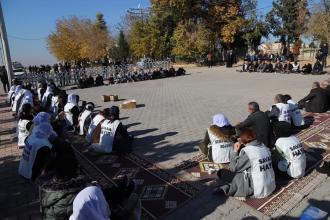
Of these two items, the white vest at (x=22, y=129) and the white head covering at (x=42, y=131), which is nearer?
the white head covering at (x=42, y=131)

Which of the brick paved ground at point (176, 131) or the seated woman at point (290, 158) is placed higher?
the seated woman at point (290, 158)

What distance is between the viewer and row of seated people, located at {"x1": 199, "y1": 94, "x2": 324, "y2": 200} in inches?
183

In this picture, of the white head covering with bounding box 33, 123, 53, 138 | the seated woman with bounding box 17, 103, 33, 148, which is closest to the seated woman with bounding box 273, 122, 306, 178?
the white head covering with bounding box 33, 123, 53, 138

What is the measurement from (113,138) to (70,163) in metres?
3.50

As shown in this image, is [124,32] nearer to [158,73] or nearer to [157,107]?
[158,73]

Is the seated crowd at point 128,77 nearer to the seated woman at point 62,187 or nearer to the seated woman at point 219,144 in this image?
the seated woman at point 219,144

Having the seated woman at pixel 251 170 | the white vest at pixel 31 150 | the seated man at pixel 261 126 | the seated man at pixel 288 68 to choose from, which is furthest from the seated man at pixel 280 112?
the seated man at pixel 288 68

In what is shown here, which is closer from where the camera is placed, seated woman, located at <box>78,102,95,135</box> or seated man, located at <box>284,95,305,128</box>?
seated man, located at <box>284,95,305,128</box>

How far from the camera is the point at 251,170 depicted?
4.63 meters

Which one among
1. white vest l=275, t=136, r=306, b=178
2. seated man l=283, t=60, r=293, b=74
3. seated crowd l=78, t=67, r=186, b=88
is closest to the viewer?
white vest l=275, t=136, r=306, b=178

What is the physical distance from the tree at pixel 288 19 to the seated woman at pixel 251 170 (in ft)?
115

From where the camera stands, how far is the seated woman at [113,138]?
6.94 meters

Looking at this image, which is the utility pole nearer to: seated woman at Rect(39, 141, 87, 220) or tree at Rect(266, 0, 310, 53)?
seated woman at Rect(39, 141, 87, 220)

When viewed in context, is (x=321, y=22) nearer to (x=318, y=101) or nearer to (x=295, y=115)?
(x=318, y=101)
